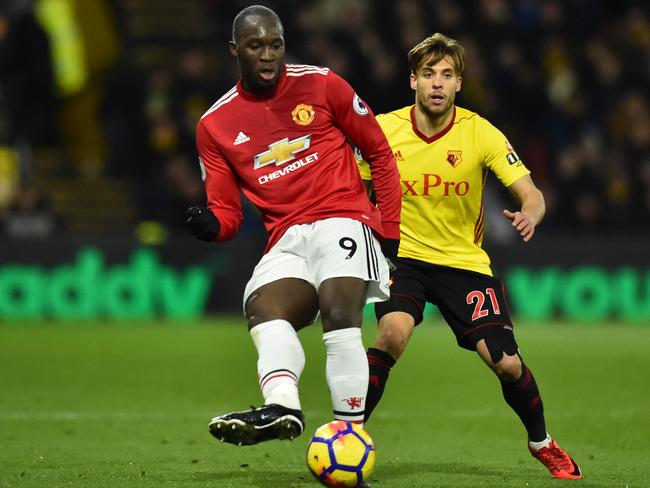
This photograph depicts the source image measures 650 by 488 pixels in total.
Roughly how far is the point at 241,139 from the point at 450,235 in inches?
57.9

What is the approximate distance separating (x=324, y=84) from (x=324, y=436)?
163 cm

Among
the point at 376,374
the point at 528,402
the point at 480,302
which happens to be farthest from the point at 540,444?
the point at 376,374

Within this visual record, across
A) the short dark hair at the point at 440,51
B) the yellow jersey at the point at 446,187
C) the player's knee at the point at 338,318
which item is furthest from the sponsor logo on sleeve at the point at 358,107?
the player's knee at the point at 338,318

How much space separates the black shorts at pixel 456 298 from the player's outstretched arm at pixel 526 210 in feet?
1.81

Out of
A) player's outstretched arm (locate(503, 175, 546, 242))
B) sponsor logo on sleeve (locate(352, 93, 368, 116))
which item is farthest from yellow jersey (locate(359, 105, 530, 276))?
sponsor logo on sleeve (locate(352, 93, 368, 116))

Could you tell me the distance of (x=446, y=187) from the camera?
23.7 ft

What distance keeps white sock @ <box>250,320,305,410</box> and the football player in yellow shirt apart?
117 centimetres

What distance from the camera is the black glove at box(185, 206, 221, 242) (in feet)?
19.9

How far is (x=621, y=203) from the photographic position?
1752 centimetres

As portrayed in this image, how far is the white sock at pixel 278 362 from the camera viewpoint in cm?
567

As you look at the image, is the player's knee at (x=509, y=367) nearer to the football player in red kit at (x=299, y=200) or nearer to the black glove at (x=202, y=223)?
the football player in red kit at (x=299, y=200)

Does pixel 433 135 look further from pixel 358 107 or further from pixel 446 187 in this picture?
pixel 358 107

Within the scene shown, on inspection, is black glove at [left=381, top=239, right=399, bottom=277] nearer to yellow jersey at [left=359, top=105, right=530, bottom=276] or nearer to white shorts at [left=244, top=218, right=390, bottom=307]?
white shorts at [left=244, top=218, right=390, bottom=307]

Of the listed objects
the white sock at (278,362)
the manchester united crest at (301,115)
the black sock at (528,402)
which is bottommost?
the black sock at (528,402)
